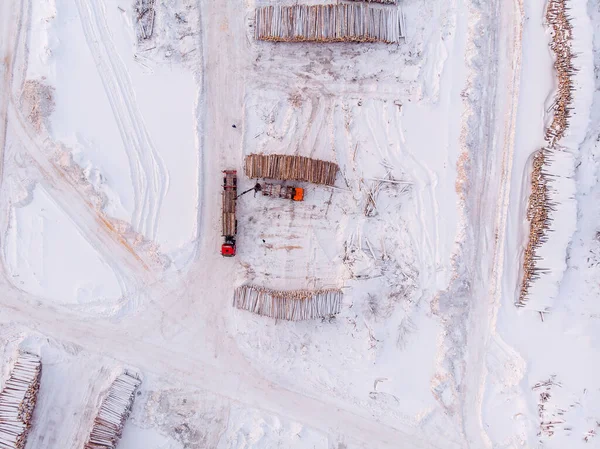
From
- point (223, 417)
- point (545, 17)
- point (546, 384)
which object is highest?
point (545, 17)

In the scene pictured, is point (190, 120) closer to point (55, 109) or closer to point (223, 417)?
point (55, 109)

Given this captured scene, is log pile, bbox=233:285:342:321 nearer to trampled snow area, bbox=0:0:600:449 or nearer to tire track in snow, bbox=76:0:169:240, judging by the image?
trampled snow area, bbox=0:0:600:449

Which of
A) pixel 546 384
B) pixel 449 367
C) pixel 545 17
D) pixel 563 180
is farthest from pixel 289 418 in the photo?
pixel 545 17

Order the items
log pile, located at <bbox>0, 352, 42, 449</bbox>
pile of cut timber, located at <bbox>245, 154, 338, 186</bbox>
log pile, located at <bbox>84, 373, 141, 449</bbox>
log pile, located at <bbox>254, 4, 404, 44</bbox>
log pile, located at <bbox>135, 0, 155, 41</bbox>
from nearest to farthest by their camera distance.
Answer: log pile, located at <bbox>0, 352, 42, 449</bbox> < log pile, located at <bbox>84, 373, 141, 449</bbox> < pile of cut timber, located at <bbox>245, 154, 338, 186</bbox> < log pile, located at <bbox>254, 4, 404, 44</bbox> < log pile, located at <bbox>135, 0, 155, 41</bbox>

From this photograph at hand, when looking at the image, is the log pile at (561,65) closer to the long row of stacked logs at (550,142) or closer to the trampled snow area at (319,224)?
the long row of stacked logs at (550,142)

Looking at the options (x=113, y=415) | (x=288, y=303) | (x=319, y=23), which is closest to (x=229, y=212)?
(x=288, y=303)

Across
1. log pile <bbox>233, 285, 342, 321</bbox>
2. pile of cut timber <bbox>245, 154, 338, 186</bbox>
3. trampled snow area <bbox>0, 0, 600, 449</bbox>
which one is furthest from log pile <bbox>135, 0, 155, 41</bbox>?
log pile <bbox>233, 285, 342, 321</bbox>
